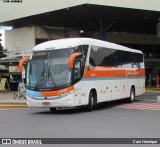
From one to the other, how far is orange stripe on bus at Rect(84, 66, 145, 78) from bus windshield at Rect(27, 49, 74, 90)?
56.0 inches

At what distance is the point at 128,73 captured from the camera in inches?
1067

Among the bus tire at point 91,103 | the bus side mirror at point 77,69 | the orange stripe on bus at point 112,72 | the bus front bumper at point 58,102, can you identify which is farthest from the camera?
the orange stripe on bus at point 112,72

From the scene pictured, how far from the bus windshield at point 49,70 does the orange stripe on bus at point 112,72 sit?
1.42 meters

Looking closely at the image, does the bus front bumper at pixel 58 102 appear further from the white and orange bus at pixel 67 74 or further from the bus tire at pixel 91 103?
the bus tire at pixel 91 103

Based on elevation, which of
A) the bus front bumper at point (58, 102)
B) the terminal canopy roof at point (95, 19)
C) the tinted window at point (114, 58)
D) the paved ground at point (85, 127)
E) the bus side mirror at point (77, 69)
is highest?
the terminal canopy roof at point (95, 19)

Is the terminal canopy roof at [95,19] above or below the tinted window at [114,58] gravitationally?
above

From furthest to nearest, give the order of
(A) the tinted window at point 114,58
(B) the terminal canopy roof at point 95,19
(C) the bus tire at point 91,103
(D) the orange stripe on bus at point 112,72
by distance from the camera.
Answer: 1. (B) the terminal canopy roof at point 95,19
2. (A) the tinted window at point 114,58
3. (D) the orange stripe on bus at point 112,72
4. (C) the bus tire at point 91,103

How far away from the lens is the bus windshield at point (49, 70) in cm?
1964

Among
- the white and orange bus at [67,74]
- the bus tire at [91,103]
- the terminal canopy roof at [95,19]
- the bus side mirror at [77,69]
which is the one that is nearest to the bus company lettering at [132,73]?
the white and orange bus at [67,74]

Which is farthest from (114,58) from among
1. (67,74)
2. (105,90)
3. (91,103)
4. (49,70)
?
(49,70)

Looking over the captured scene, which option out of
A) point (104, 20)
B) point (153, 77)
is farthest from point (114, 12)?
point (153, 77)

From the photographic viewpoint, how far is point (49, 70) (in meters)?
19.9

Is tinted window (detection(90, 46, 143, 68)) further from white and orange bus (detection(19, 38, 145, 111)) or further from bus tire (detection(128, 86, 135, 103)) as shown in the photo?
bus tire (detection(128, 86, 135, 103))

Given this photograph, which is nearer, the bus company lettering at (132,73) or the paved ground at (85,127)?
the paved ground at (85,127)
